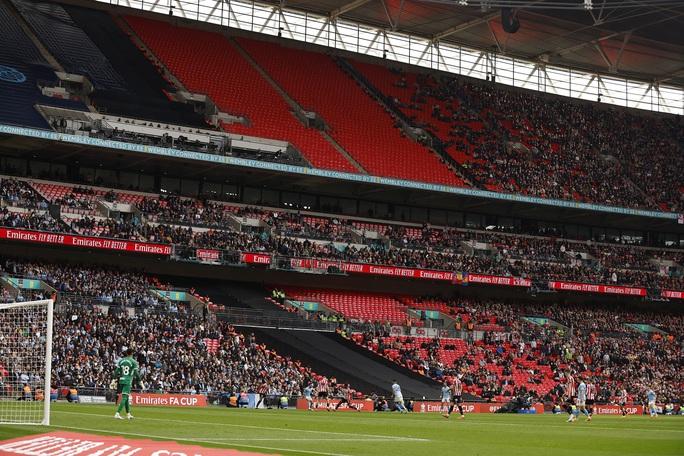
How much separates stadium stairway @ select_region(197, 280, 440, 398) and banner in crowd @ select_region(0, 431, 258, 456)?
110 feet

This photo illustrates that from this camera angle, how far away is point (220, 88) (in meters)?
69.1

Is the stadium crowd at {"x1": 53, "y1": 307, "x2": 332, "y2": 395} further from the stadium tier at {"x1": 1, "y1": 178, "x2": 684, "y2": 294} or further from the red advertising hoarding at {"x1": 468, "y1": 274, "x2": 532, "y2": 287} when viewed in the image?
the red advertising hoarding at {"x1": 468, "y1": 274, "x2": 532, "y2": 287}

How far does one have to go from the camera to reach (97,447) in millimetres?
15875

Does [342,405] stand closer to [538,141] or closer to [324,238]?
[324,238]

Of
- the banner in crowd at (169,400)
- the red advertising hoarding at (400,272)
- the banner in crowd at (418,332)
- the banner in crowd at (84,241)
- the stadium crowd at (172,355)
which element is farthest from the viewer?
the red advertising hoarding at (400,272)

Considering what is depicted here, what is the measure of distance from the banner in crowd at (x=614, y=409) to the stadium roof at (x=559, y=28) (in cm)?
2657

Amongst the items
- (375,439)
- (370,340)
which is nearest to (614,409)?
(370,340)

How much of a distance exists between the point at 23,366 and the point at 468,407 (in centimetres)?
2413

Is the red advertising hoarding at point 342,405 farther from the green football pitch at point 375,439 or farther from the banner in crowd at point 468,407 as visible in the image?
the green football pitch at point 375,439

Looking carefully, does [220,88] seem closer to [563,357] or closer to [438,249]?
[438,249]

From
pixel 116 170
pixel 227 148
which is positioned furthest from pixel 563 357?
pixel 116 170

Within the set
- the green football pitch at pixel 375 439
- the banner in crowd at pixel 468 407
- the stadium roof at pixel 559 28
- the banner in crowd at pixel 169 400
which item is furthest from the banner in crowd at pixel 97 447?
the stadium roof at pixel 559 28

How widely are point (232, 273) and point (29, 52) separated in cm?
1904

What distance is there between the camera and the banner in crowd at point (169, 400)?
134 ft
